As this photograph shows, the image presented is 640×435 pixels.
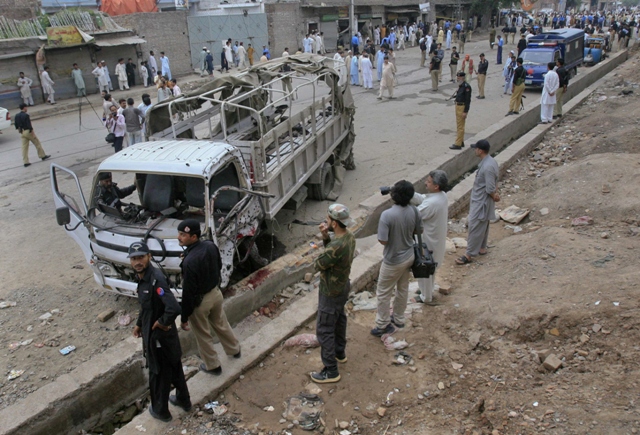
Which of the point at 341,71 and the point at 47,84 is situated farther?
the point at 47,84

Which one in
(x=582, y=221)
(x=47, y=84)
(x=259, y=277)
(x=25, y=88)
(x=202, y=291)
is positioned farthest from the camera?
(x=47, y=84)

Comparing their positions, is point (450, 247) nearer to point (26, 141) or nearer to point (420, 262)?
point (420, 262)

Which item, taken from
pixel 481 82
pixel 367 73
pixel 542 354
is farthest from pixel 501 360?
pixel 367 73

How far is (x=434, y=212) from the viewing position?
5.26 m

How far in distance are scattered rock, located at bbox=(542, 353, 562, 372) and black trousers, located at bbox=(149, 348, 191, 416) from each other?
305 cm

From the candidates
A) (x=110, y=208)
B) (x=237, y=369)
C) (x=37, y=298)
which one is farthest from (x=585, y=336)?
(x=37, y=298)

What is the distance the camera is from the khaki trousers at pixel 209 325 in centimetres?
431

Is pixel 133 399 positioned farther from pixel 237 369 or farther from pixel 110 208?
pixel 110 208

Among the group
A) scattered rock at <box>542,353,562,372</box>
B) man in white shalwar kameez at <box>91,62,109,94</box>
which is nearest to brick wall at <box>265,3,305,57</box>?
man in white shalwar kameez at <box>91,62,109,94</box>

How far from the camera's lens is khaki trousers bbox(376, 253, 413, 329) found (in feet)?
15.7

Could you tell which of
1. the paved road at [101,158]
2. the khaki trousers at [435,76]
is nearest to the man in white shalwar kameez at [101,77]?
the paved road at [101,158]

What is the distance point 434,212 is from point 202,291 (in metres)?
2.59

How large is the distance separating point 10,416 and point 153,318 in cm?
169

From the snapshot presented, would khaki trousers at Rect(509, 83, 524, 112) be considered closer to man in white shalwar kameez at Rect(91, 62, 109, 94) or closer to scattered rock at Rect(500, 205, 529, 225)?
scattered rock at Rect(500, 205, 529, 225)
